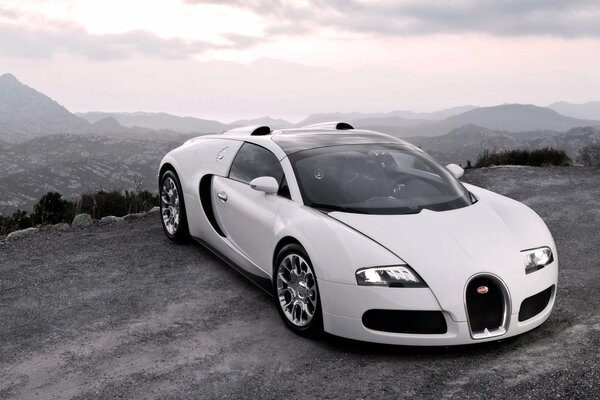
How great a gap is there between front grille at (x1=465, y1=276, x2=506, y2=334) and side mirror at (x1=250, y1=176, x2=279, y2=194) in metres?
1.78

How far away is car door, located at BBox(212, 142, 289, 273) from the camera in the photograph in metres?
5.05

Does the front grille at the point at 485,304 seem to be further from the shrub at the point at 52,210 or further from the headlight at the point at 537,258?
the shrub at the point at 52,210

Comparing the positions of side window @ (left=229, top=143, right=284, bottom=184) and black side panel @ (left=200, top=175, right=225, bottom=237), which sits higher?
side window @ (left=229, top=143, right=284, bottom=184)

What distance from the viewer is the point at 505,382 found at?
145 inches

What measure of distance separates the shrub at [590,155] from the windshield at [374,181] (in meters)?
12.1

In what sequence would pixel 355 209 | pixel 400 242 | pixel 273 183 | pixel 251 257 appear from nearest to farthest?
pixel 400 242 → pixel 355 209 → pixel 273 183 → pixel 251 257

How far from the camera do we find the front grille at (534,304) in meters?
4.18

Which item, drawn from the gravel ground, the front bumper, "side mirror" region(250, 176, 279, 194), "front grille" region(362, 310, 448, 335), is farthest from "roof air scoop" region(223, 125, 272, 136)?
"front grille" region(362, 310, 448, 335)

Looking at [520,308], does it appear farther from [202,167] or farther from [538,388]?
[202,167]

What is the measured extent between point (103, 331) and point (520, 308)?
3.31m

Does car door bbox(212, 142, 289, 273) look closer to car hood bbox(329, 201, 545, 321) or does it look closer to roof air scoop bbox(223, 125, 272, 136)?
roof air scoop bbox(223, 125, 272, 136)

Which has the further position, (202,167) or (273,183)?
(202,167)

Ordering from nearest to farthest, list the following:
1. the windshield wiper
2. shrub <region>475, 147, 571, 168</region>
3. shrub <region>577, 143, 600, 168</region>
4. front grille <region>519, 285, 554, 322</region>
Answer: front grille <region>519, 285, 554, 322</region> < the windshield wiper < shrub <region>475, 147, 571, 168</region> < shrub <region>577, 143, 600, 168</region>

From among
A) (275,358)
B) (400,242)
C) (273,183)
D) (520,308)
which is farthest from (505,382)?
(273,183)
